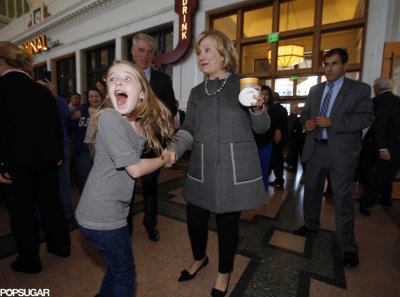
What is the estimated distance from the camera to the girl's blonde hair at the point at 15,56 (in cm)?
168

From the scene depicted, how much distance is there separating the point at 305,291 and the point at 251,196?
0.92m

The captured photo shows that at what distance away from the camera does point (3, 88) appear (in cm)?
162

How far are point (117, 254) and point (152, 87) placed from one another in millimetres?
1609

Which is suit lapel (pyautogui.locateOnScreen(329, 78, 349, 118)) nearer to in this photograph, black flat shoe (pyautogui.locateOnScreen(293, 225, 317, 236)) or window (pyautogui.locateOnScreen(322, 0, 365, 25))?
black flat shoe (pyautogui.locateOnScreen(293, 225, 317, 236))

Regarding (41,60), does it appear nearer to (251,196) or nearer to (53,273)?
(53,273)

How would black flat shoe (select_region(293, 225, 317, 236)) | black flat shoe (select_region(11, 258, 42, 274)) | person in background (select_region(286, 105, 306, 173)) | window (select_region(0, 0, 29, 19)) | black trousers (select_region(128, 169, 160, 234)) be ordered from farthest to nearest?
1. window (select_region(0, 0, 29, 19))
2. person in background (select_region(286, 105, 306, 173))
3. black flat shoe (select_region(293, 225, 317, 236))
4. black trousers (select_region(128, 169, 160, 234))
5. black flat shoe (select_region(11, 258, 42, 274))

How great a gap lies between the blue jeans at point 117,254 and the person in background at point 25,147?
1.05 m

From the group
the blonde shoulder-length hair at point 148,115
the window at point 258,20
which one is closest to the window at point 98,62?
the window at point 258,20

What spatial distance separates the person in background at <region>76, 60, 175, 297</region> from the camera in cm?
101

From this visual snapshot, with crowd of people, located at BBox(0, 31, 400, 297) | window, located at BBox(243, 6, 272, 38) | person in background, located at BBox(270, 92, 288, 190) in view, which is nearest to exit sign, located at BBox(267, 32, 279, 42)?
window, located at BBox(243, 6, 272, 38)

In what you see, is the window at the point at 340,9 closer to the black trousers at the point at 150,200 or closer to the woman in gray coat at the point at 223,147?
the woman in gray coat at the point at 223,147

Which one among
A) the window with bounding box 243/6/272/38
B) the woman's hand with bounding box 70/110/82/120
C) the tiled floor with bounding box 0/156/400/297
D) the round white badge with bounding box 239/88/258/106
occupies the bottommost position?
the tiled floor with bounding box 0/156/400/297

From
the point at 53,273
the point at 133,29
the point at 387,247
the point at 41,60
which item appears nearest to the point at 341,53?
the point at 387,247

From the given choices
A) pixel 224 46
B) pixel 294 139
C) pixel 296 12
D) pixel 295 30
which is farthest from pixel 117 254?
pixel 296 12
